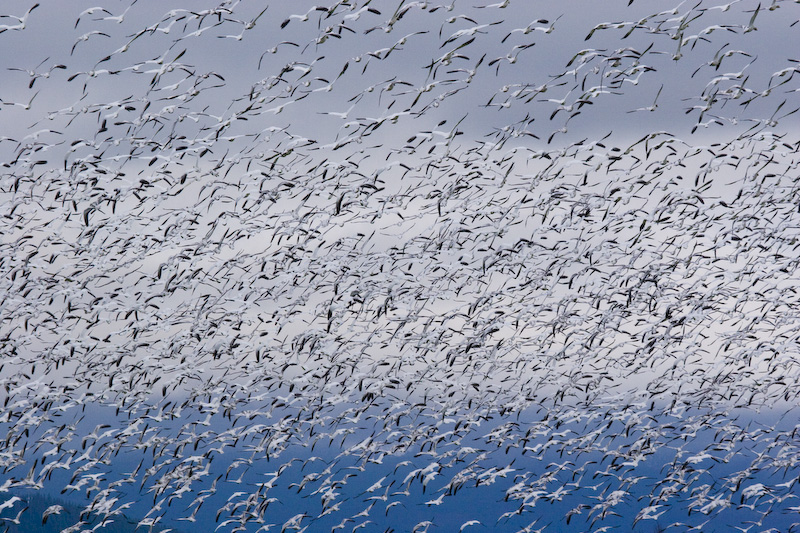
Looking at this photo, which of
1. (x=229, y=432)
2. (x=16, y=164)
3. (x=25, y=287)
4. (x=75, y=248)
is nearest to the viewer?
(x=16, y=164)

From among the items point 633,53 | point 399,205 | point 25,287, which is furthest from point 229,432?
point 633,53

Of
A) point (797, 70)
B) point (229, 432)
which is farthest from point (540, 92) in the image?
point (229, 432)

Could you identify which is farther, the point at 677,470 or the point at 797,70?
the point at 677,470

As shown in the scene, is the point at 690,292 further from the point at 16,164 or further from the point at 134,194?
the point at 16,164

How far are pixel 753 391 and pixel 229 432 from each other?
29672mm

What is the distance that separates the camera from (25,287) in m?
47.3

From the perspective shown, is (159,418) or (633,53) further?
(159,418)

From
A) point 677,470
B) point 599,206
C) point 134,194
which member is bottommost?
point 677,470

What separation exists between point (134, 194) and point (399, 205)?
39.3ft

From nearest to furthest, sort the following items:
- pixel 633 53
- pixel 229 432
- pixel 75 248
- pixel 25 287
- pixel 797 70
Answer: pixel 633 53
pixel 797 70
pixel 75 248
pixel 25 287
pixel 229 432

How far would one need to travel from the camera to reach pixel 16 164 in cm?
3872

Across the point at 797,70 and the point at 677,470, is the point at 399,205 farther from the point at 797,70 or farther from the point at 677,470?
the point at 677,470

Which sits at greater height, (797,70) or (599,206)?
(797,70)

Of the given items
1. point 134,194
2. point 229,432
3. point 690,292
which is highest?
point 134,194
